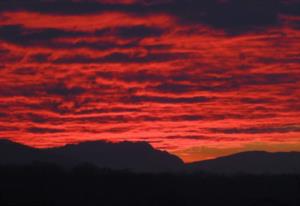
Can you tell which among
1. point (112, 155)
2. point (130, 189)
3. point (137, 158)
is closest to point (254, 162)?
point (137, 158)

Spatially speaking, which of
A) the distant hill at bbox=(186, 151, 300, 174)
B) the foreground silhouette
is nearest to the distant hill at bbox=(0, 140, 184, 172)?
the foreground silhouette

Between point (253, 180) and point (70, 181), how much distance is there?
10.4 metres

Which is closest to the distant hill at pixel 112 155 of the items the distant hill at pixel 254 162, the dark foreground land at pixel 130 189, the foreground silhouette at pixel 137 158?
the foreground silhouette at pixel 137 158

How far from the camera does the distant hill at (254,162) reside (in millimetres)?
91125

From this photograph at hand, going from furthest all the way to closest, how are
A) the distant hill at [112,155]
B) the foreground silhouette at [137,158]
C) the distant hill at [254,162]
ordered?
the distant hill at [254,162]
the distant hill at [112,155]
the foreground silhouette at [137,158]

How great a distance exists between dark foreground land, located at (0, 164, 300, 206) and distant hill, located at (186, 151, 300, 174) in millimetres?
51064

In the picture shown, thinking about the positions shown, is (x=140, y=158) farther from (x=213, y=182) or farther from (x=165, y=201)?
(x=165, y=201)

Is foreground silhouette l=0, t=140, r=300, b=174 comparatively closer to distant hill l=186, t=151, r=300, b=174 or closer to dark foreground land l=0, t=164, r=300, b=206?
distant hill l=186, t=151, r=300, b=174

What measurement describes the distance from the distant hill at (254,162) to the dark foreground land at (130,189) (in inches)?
2010

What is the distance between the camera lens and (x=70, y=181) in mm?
34688

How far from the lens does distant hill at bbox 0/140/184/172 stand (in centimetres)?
8888

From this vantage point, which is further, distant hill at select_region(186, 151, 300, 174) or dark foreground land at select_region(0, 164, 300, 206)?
distant hill at select_region(186, 151, 300, 174)

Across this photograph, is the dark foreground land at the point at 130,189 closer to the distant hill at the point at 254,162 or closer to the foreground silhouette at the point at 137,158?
the foreground silhouette at the point at 137,158

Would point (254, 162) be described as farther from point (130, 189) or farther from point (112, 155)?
point (130, 189)
